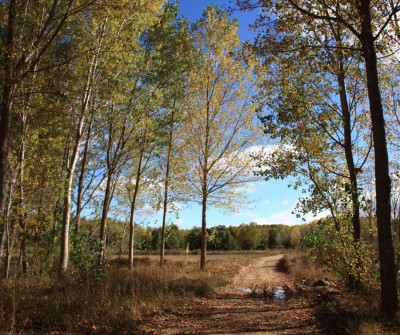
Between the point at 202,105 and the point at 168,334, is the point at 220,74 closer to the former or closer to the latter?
the point at 202,105

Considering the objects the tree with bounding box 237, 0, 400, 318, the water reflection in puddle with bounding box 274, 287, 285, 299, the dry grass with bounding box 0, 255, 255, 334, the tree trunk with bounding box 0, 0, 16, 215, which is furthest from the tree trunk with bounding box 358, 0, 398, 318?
the tree trunk with bounding box 0, 0, 16, 215

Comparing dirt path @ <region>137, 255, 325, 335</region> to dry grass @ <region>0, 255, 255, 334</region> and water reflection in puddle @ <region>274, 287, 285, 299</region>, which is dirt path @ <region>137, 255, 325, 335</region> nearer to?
water reflection in puddle @ <region>274, 287, 285, 299</region>

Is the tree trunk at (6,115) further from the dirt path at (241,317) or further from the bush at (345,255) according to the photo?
the bush at (345,255)

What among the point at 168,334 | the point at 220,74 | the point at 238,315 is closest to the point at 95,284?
the point at 168,334

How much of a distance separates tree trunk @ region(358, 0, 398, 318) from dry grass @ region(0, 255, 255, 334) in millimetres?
4827

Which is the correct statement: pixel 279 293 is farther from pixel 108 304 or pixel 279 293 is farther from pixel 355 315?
pixel 108 304


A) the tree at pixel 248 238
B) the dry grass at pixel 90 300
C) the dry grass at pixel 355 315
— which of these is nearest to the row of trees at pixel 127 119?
the dry grass at pixel 90 300

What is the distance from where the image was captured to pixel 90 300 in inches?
261

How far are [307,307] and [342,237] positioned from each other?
78.0 inches

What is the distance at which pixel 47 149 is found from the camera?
11.5m

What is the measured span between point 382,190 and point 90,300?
6.80m

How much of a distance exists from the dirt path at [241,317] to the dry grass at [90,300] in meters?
0.47

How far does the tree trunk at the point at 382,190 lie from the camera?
5.23 metres

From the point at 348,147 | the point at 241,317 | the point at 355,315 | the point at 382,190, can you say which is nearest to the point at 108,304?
the point at 241,317
